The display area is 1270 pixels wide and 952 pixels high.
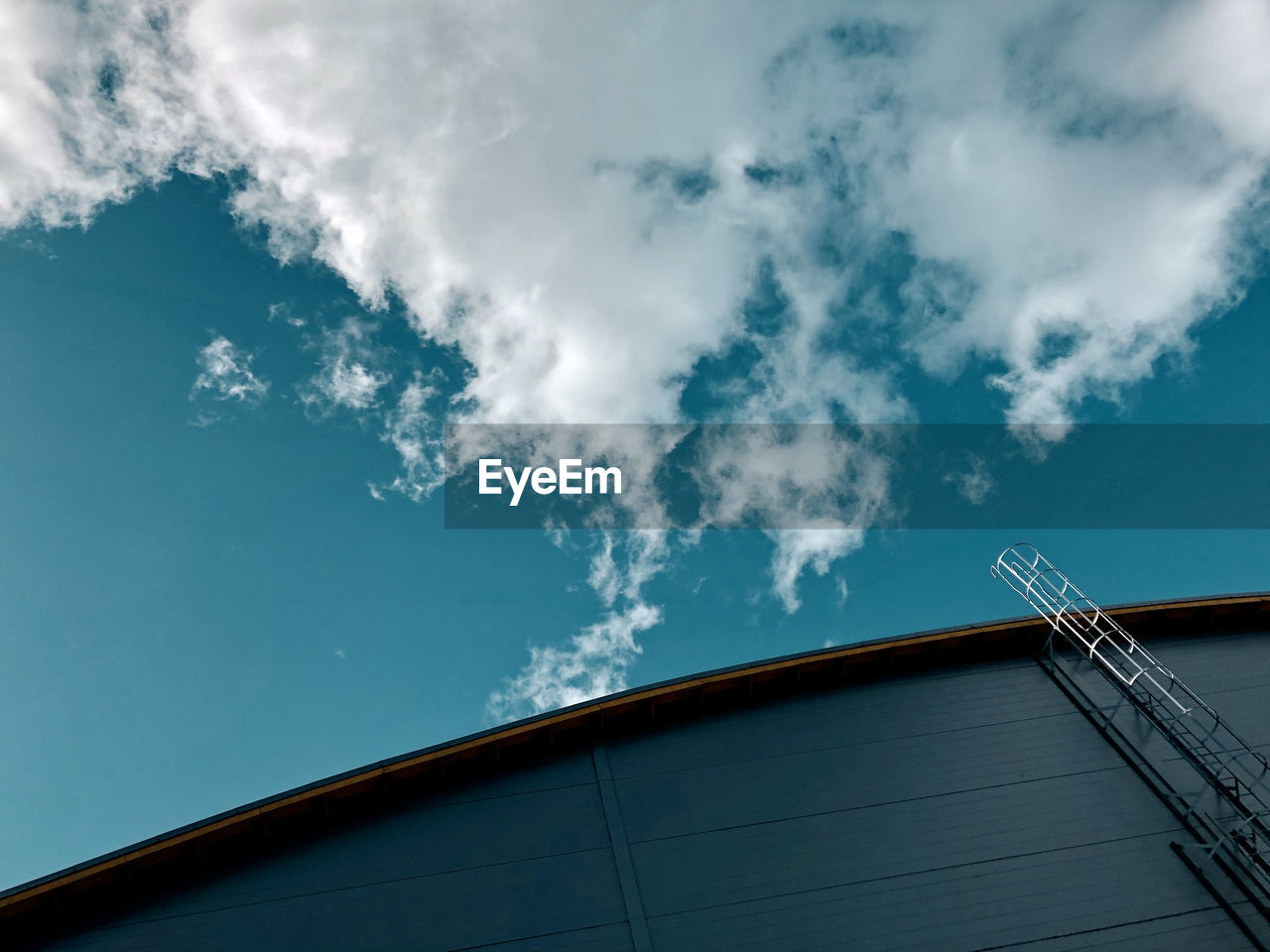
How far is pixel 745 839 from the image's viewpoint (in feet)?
43.7

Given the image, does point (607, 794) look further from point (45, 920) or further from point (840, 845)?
point (45, 920)

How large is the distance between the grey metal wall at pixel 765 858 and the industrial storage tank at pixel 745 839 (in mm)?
39

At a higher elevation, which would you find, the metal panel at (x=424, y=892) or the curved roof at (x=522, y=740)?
the curved roof at (x=522, y=740)

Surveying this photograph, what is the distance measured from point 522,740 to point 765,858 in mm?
5257

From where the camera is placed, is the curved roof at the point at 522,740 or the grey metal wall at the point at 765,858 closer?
the grey metal wall at the point at 765,858

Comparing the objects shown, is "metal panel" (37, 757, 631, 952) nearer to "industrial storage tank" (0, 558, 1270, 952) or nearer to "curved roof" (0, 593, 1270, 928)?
"industrial storage tank" (0, 558, 1270, 952)

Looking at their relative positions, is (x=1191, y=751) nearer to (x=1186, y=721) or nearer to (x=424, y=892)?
(x=1186, y=721)

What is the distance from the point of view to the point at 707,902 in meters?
12.4

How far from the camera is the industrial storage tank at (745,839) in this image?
474 inches

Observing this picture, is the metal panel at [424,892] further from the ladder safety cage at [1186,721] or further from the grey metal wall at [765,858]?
the ladder safety cage at [1186,721]

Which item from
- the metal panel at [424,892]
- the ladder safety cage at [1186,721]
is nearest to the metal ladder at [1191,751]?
the ladder safety cage at [1186,721]

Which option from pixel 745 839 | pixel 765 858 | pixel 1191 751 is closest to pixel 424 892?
pixel 745 839

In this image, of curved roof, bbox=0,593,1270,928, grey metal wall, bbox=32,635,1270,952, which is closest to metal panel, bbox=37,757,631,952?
grey metal wall, bbox=32,635,1270,952

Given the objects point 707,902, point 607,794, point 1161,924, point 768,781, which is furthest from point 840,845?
point 1161,924
